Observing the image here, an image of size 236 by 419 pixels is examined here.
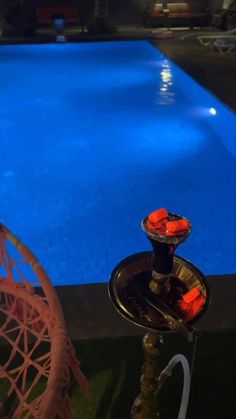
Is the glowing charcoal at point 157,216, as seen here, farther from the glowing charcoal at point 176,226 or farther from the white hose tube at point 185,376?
the white hose tube at point 185,376

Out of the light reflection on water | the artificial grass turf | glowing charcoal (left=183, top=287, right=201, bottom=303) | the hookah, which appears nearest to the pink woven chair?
the hookah

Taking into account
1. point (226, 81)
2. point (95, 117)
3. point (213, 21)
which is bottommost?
point (95, 117)

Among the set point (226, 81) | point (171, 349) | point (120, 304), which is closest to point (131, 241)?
point (171, 349)

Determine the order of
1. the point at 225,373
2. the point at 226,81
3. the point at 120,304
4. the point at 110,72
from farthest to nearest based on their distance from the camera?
the point at 110,72, the point at 226,81, the point at 225,373, the point at 120,304

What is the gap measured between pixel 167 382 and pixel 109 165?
2997 millimetres

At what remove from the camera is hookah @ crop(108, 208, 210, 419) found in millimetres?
893

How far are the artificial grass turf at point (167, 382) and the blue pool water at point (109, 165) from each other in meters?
1.08

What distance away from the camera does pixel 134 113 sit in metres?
5.80

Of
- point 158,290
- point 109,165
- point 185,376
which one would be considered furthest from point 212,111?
point 158,290

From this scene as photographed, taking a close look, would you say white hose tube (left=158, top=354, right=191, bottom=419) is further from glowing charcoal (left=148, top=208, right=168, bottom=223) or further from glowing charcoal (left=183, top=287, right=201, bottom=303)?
glowing charcoal (left=148, top=208, right=168, bottom=223)

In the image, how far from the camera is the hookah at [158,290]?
2.93 ft

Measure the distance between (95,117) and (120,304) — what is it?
4937 mm

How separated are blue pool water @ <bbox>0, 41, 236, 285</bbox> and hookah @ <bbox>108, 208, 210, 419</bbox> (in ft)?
6.08

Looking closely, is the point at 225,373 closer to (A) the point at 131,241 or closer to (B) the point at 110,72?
(A) the point at 131,241
